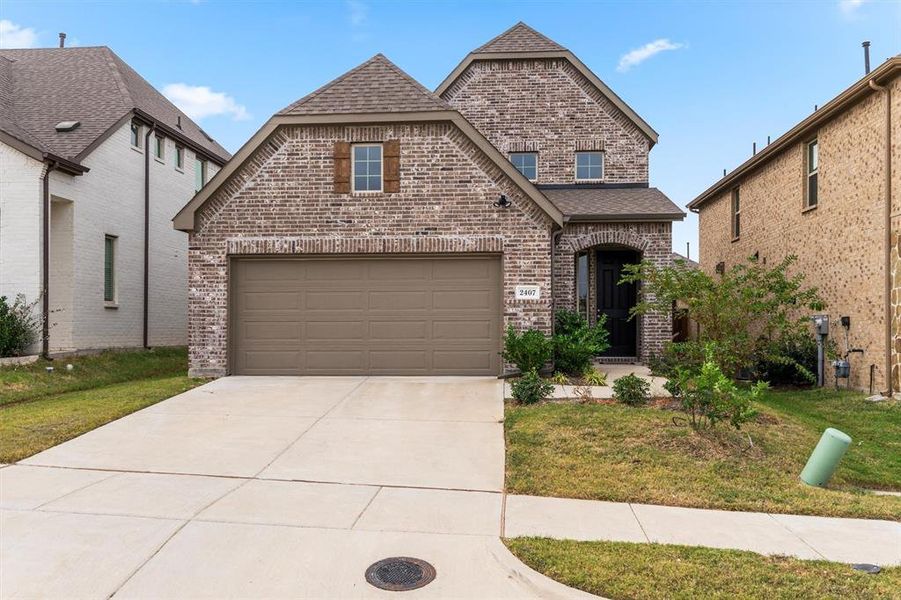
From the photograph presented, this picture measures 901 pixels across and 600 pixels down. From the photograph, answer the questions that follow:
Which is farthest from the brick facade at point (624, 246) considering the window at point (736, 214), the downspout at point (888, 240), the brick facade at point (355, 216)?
the window at point (736, 214)

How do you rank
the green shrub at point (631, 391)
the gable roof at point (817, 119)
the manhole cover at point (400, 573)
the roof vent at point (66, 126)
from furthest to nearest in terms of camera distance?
the roof vent at point (66, 126) → the gable roof at point (817, 119) → the green shrub at point (631, 391) → the manhole cover at point (400, 573)

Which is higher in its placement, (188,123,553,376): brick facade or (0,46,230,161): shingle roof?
(0,46,230,161): shingle roof

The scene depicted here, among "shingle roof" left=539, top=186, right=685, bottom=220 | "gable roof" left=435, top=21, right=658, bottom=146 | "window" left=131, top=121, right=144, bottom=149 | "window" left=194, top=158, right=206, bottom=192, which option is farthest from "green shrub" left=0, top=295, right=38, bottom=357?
"shingle roof" left=539, top=186, right=685, bottom=220

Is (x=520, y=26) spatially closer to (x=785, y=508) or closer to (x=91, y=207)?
(x=91, y=207)

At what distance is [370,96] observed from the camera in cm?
1240

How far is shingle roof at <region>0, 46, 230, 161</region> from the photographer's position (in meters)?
15.1

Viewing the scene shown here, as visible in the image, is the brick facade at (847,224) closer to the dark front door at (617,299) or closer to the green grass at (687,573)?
the dark front door at (617,299)

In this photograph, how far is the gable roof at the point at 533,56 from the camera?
53.9 feet

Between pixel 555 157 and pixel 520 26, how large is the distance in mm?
4205

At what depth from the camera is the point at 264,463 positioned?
6.75m

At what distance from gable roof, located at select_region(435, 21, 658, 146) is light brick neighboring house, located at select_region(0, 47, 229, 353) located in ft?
28.6

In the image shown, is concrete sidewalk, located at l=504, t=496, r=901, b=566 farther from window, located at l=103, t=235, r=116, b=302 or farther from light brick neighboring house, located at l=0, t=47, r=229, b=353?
window, located at l=103, t=235, r=116, b=302

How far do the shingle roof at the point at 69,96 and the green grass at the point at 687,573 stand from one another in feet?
46.5

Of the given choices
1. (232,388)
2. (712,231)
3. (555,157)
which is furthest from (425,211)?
(712,231)
